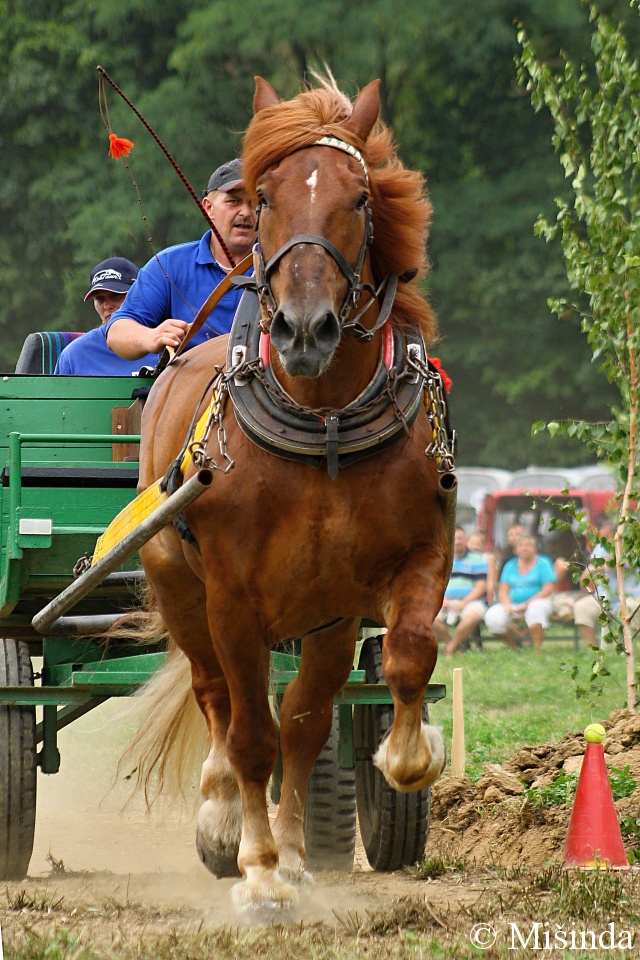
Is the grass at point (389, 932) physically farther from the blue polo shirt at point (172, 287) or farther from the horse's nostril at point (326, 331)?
the blue polo shirt at point (172, 287)

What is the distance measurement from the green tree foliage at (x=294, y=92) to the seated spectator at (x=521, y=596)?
20.5 ft

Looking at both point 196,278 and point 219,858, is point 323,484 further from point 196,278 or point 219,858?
point 196,278

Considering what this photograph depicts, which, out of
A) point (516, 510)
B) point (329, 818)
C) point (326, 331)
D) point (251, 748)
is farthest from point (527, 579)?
point (326, 331)

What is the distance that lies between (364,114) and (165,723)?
7.85ft

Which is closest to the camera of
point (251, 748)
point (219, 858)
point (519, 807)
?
point (251, 748)

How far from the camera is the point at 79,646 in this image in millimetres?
5504

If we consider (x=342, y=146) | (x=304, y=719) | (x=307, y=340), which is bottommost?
(x=304, y=719)

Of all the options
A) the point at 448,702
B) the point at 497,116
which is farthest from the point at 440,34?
the point at 448,702

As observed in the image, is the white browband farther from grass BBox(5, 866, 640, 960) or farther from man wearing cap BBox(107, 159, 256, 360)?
grass BBox(5, 866, 640, 960)

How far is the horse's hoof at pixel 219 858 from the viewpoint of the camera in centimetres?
455

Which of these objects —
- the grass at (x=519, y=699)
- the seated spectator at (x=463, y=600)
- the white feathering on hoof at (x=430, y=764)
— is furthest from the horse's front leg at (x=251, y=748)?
the seated spectator at (x=463, y=600)

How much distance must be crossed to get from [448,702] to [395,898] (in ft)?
21.0

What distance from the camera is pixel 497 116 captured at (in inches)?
833

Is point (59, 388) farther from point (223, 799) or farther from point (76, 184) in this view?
point (76, 184)
